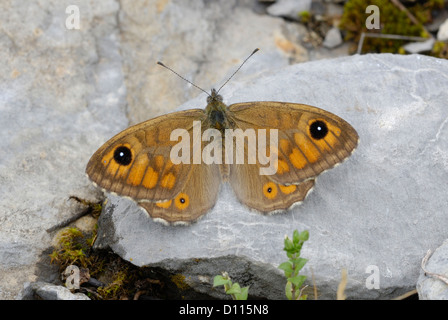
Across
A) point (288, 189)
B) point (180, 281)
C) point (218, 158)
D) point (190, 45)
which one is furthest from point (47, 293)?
point (190, 45)

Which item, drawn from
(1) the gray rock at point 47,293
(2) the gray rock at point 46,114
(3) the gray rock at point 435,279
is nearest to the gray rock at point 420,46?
(3) the gray rock at point 435,279

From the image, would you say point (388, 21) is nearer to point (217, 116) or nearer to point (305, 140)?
point (305, 140)

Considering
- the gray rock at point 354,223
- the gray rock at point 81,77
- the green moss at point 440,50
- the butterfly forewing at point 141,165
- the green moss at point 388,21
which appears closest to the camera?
the butterfly forewing at point 141,165

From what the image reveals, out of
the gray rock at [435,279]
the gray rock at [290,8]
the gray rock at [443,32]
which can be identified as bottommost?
the gray rock at [435,279]

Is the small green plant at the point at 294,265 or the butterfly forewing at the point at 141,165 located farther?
the butterfly forewing at the point at 141,165

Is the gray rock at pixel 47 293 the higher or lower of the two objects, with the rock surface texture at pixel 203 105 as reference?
lower

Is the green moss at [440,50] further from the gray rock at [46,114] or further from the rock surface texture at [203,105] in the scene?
the gray rock at [46,114]

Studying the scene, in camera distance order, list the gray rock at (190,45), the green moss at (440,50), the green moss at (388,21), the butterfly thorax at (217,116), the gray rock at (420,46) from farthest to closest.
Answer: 1. the green moss at (388,21)
2. the gray rock at (420,46)
3. the green moss at (440,50)
4. the gray rock at (190,45)
5. the butterfly thorax at (217,116)
